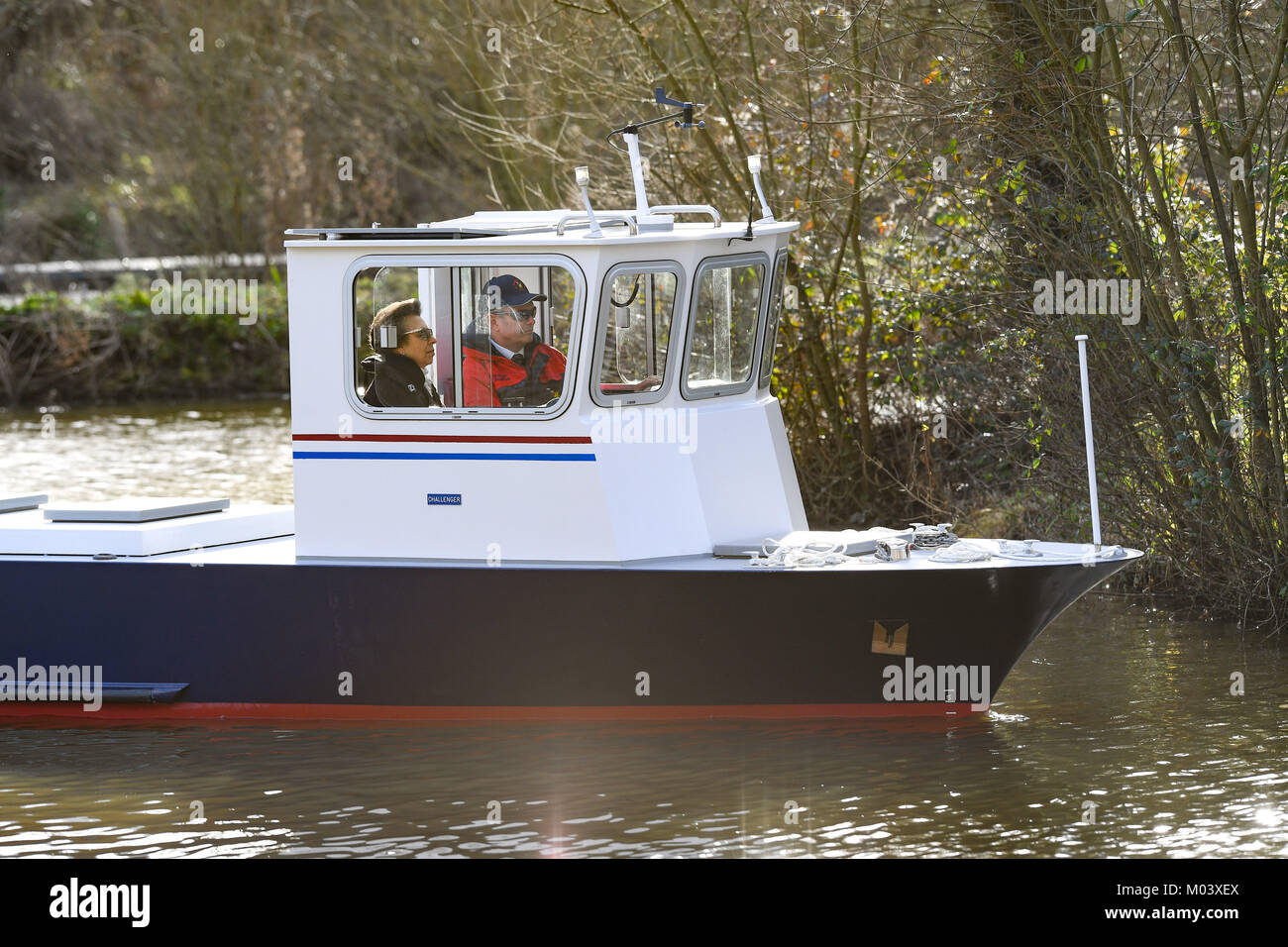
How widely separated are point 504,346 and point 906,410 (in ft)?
20.0

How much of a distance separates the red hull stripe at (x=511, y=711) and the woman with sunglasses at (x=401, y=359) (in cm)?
162

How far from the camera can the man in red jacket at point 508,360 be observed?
8.19m

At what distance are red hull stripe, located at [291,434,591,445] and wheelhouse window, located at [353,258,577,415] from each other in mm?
133

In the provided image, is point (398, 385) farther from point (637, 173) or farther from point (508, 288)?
point (637, 173)

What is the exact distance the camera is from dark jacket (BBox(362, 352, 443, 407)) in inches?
327

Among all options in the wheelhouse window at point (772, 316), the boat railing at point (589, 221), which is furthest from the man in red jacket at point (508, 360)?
the wheelhouse window at point (772, 316)

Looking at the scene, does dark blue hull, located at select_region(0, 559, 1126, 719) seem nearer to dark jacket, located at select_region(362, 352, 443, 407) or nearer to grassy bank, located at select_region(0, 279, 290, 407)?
dark jacket, located at select_region(362, 352, 443, 407)

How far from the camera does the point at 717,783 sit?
25.2 ft

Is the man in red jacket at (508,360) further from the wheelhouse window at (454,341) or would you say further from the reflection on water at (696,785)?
the reflection on water at (696,785)

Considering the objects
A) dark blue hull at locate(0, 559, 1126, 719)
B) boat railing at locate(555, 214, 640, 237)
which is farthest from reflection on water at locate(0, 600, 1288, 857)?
boat railing at locate(555, 214, 640, 237)

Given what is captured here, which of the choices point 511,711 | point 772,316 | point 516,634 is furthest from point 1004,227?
point 511,711

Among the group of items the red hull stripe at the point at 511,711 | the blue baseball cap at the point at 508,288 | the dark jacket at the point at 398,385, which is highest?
the blue baseball cap at the point at 508,288
